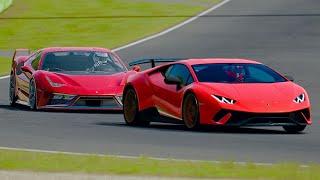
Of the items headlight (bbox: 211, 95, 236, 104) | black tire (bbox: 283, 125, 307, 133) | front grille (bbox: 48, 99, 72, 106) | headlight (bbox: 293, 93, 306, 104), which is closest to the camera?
headlight (bbox: 211, 95, 236, 104)

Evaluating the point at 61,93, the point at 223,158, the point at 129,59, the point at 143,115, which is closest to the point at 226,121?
the point at 143,115

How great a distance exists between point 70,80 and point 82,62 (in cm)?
135

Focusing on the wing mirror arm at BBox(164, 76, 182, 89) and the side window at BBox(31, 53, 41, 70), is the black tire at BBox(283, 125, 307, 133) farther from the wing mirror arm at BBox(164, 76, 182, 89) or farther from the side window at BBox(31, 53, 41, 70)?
the side window at BBox(31, 53, 41, 70)

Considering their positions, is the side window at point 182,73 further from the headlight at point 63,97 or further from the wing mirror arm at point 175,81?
the headlight at point 63,97

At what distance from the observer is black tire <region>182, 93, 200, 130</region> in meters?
18.5

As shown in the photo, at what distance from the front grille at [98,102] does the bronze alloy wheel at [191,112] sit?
14.9 feet

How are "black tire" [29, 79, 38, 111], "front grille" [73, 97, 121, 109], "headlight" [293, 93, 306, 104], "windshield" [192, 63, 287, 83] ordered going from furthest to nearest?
"black tire" [29, 79, 38, 111], "front grille" [73, 97, 121, 109], "windshield" [192, 63, 287, 83], "headlight" [293, 93, 306, 104]

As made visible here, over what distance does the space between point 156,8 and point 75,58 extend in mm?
22698

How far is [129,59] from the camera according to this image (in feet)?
120

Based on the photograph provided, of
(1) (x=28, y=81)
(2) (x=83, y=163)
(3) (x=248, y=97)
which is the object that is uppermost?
(2) (x=83, y=163)

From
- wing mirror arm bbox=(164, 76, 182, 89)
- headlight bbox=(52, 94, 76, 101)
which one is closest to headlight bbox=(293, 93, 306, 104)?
wing mirror arm bbox=(164, 76, 182, 89)

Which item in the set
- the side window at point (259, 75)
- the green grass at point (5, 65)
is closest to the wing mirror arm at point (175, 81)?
the side window at point (259, 75)

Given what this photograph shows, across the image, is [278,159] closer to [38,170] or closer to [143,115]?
[38,170]

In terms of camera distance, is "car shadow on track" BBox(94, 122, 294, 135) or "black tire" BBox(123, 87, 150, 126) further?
"black tire" BBox(123, 87, 150, 126)
